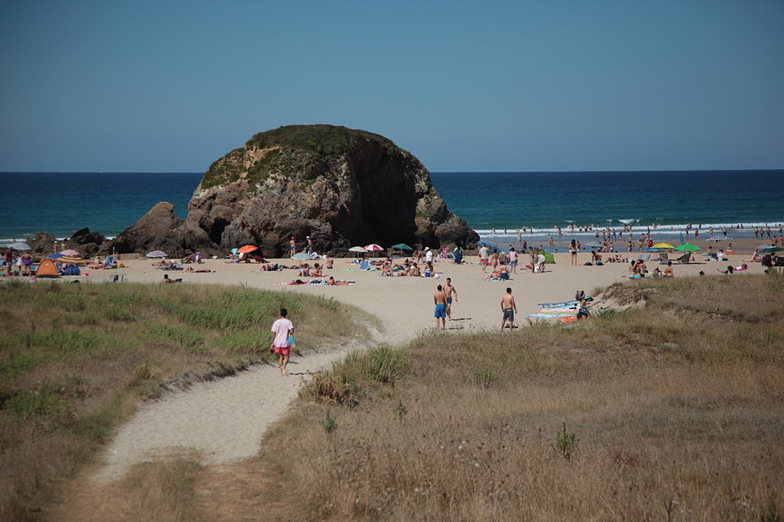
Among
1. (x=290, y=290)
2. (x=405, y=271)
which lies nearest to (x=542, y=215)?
(x=405, y=271)

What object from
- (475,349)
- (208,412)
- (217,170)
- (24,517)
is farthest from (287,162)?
(24,517)

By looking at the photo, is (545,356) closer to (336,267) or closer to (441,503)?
(441,503)

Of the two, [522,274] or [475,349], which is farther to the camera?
[522,274]

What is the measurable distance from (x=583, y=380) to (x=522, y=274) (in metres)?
22.8

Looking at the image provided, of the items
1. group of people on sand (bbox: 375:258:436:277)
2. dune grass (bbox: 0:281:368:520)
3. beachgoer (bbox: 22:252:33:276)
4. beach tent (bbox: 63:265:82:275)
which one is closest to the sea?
beachgoer (bbox: 22:252:33:276)

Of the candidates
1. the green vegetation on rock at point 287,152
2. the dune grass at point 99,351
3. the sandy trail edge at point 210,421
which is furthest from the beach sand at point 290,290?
the green vegetation on rock at point 287,152

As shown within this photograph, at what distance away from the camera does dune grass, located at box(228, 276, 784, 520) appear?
6695 millimetres

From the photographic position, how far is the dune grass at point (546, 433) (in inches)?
264

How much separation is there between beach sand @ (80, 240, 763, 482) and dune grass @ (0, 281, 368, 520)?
1.46 ft

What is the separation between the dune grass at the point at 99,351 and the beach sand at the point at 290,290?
44 cm

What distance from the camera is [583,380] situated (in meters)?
13.0

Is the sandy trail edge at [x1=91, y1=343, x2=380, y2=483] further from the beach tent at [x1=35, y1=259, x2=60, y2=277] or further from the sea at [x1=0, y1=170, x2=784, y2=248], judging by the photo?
the sea at [x1=0, y1=170, x2=784, y2=248]

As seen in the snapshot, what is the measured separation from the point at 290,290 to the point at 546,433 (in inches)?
690

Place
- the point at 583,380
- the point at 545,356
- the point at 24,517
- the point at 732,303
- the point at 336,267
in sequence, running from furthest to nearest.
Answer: the point at 336,267, the point at 732,303, the point at 545,356, the point at 583,380, the point at 24,517
